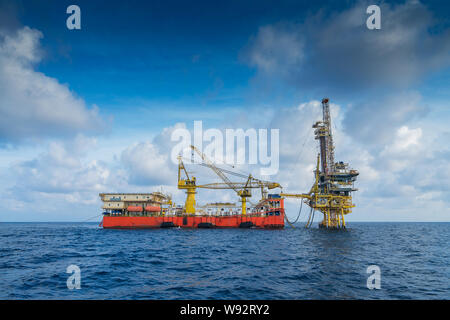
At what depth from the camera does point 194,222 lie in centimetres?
8012

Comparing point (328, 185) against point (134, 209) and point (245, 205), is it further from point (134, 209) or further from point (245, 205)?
point (134, 209)

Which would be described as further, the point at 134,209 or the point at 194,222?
the point at 194,222

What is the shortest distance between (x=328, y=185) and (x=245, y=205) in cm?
2749

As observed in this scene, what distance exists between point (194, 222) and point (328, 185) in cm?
4225

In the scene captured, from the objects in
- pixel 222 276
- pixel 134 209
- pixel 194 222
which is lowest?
pixel 194 222

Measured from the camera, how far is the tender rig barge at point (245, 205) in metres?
70.9

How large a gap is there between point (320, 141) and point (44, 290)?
7466 centimetres

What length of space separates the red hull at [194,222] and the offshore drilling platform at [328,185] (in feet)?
32.8

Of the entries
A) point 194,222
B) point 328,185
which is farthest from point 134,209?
point 328,185

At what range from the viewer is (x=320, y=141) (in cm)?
7712

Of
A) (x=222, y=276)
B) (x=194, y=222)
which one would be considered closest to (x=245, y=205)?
(x=194, y=222)

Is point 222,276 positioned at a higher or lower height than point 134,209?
higher
